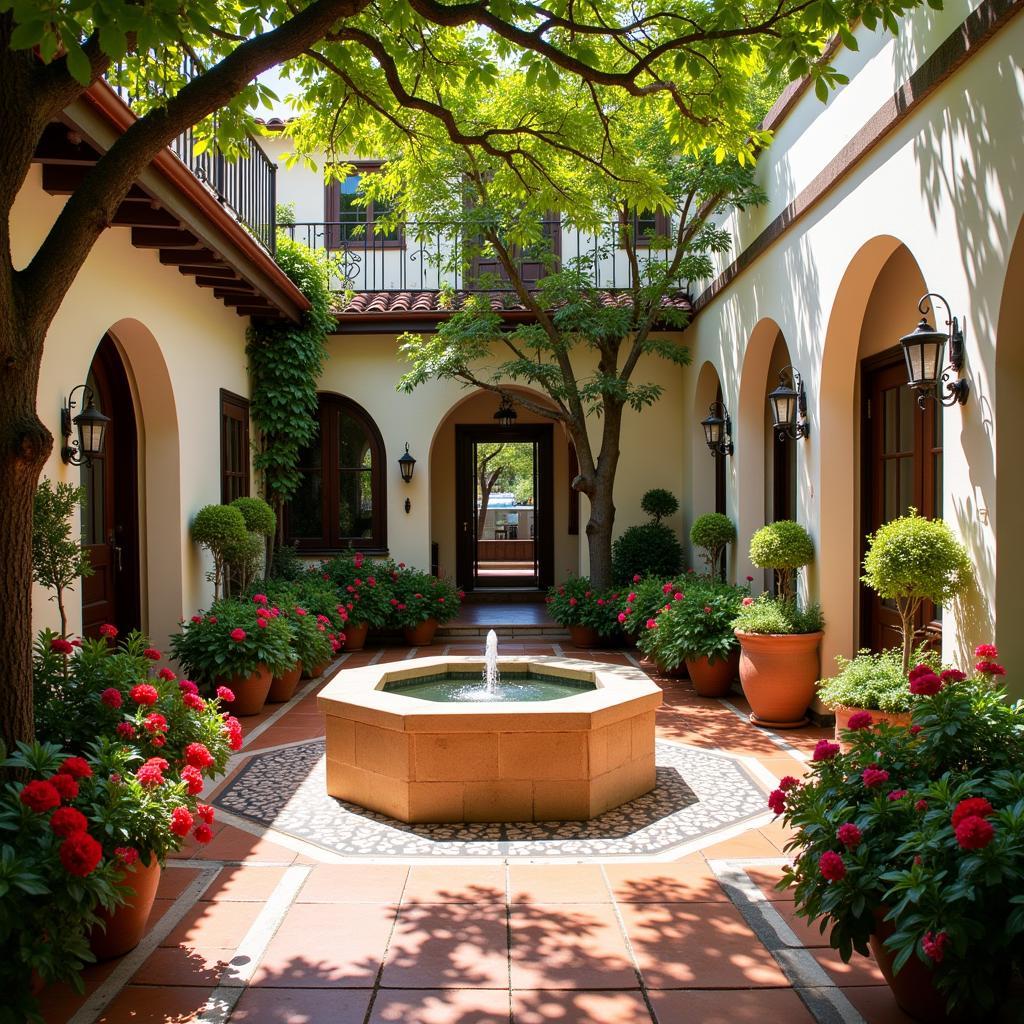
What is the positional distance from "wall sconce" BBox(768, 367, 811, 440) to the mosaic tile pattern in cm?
274

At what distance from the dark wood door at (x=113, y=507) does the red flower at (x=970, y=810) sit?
6.67 meters

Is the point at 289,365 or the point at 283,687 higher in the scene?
the point at 289,365

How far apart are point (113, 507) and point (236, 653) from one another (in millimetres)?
1778

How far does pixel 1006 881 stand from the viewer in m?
2.54

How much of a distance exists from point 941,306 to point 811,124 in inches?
111

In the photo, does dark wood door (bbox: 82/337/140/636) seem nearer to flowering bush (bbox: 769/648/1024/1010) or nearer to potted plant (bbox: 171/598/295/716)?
potted plant (bbox: 171/598/295/716)

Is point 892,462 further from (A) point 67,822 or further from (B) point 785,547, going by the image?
(A) point 67,822

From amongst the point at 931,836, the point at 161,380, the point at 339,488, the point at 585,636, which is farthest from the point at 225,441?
the point at 931,836

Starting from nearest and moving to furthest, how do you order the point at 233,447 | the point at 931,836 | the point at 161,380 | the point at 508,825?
the point at 931,836
the point at 508,825
the point at 161,380
the point at 233,447

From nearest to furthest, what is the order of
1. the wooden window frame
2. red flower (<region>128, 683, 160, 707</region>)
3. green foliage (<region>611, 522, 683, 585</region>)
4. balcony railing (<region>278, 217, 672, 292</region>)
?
red flower (<region>128, 683, 160, 707</region>), the wooden window frame, green foliage (<region>611, 522, 683, 585</region>), balcony railing (<region>278, 217, 672, 292</region>)

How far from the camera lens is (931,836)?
8.93 ft

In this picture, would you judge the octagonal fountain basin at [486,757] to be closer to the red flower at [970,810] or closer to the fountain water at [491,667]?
the fountain water at [491,667]

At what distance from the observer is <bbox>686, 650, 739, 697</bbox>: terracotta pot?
807 centimetres

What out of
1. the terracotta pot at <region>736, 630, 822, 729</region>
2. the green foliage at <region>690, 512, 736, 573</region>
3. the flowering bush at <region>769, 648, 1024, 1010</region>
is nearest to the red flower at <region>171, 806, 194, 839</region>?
the flowering bush at <region>769, 648, 1024, 1010</region>
